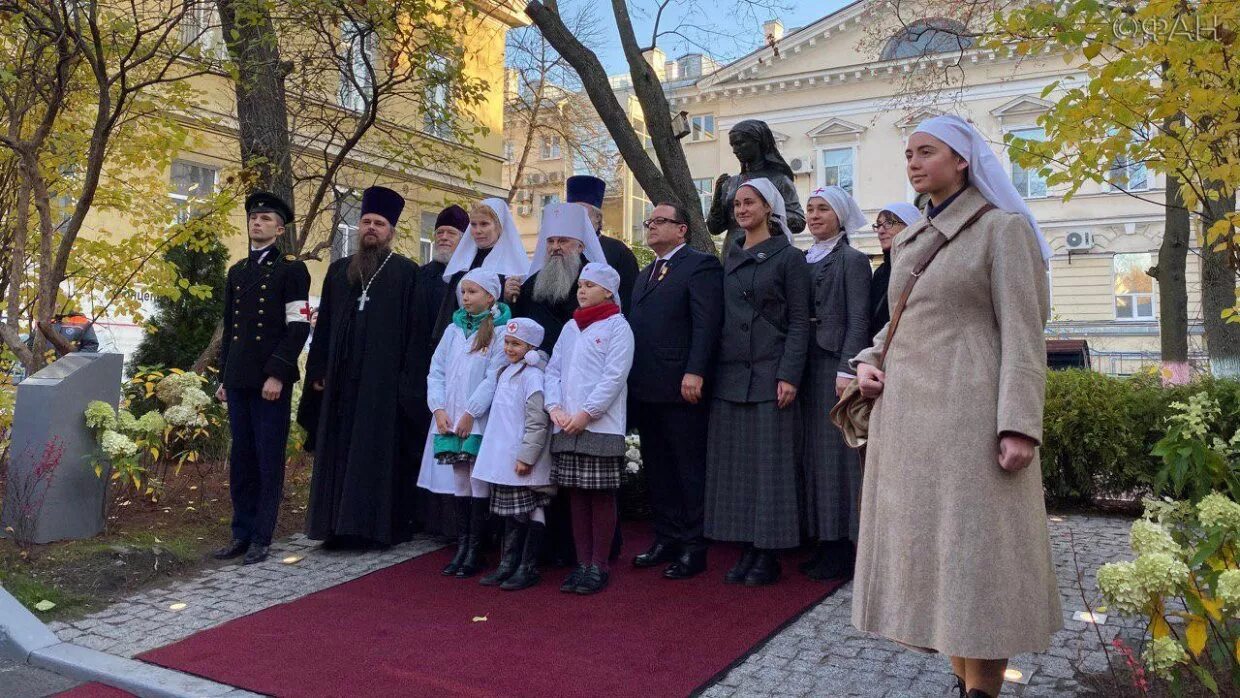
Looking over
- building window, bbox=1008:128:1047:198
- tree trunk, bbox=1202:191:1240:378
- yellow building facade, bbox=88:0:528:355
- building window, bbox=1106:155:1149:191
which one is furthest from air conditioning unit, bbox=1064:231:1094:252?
tree trunk, bbox=1202:191:1240:378

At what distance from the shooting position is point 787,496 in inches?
215

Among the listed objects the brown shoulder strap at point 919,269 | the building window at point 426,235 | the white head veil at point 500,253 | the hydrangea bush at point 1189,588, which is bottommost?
the hydrangea bush at point 1189,588

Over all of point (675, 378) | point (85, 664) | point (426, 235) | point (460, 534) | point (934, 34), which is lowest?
point (85, 664)

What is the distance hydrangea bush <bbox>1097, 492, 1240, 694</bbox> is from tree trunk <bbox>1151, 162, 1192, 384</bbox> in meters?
8.11

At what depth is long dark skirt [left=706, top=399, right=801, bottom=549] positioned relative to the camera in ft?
17.8

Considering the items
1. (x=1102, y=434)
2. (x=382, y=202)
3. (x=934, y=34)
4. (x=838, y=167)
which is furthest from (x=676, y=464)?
(x=838, y=167)

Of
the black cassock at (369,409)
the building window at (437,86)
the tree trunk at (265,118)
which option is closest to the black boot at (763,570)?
the black cassock at (369,409)

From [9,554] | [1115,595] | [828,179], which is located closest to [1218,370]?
[1115,595]

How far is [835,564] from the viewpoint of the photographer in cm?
561

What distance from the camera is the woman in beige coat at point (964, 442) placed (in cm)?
297

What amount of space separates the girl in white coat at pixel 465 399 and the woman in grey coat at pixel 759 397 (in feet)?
4.37

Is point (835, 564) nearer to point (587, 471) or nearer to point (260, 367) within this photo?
point (587, 471)

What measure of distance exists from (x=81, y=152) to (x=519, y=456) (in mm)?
5069

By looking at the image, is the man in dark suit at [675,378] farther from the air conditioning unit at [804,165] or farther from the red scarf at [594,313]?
the air conditioning unit at [804,165]
